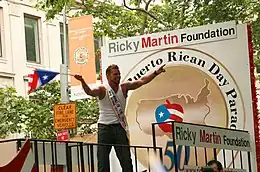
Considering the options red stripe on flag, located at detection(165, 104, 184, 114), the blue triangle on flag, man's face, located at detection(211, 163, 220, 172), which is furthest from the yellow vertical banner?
man's face, located at detection(211, 163, 220, 172)

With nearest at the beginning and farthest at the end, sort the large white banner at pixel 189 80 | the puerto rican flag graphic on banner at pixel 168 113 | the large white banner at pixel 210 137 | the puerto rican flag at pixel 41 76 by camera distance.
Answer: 1. the large white banner at pixel 210 137
2. the large white banner at pixel 189 80
3. the puerto rican flag graphic on banner at pixel 168 113
4. the puerto rican flag at pixel 41 76

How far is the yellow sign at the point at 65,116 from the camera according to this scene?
13.0 metres

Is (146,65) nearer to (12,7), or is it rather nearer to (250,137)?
(250,137)

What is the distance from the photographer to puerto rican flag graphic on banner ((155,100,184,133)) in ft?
32.6

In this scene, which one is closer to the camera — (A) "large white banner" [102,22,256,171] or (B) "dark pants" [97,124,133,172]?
(B) "dark pants" [97,124,133,172]

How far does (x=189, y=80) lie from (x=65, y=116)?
407 cm

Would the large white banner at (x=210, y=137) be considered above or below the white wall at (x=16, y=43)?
below

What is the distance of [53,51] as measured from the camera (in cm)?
2477

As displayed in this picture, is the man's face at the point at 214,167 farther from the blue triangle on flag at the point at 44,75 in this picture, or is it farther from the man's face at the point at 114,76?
the blue triangle on flag at the point at 44,75

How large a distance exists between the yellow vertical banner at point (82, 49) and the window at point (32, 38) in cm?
855

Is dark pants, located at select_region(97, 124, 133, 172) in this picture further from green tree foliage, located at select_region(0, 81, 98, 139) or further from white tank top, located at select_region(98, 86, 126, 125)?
green tree foliage, located at select_region(0, 81, 98, 139)

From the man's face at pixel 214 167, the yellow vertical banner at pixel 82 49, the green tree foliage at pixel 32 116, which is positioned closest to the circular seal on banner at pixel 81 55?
the yellow vertical banner at pixel 82 49

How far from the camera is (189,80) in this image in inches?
393

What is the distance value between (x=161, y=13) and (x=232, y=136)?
8506 mm
